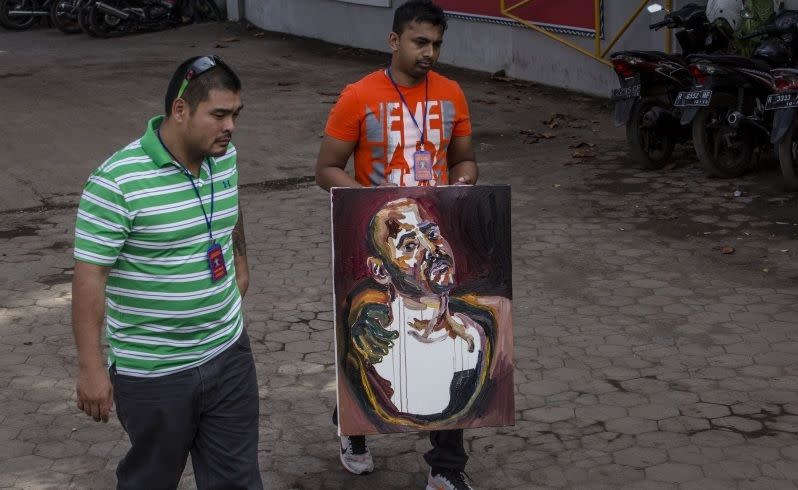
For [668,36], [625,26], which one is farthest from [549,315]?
[625,26]

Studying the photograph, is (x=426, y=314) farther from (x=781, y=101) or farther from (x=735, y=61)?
(x=735, y=61)

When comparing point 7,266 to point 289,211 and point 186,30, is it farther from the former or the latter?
point 186,30

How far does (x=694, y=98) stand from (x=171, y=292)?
6.54 m

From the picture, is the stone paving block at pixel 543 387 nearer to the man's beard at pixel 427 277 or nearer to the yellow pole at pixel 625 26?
the man's beard at pixel 427 277

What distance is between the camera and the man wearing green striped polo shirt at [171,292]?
10.9ft

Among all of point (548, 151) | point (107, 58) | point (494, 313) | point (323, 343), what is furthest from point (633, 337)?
point (107, 58)

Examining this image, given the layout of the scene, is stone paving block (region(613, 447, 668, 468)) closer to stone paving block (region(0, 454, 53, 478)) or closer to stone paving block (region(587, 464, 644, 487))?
stone paving block (region(587, 464, 644, 487))

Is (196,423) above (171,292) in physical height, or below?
below

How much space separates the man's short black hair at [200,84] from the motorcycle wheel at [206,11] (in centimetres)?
1782

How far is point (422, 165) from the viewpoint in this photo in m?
4.52

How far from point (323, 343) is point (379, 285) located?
2138 millimetres

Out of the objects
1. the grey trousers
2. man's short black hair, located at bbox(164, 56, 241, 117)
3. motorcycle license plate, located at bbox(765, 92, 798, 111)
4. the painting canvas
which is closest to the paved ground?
the painting canvas

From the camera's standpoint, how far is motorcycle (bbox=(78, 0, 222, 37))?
19672 mm

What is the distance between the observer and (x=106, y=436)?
207 inches
